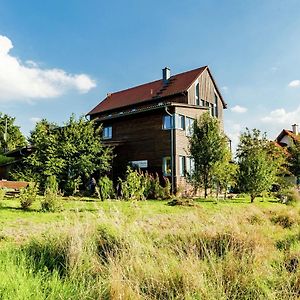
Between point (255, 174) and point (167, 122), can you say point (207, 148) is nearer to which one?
point (255, 174)

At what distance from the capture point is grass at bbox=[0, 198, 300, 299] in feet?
14.9

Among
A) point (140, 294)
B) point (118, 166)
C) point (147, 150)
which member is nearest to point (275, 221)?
point (140, 294)

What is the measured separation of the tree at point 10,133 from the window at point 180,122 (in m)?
30.3

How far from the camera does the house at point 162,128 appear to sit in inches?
958

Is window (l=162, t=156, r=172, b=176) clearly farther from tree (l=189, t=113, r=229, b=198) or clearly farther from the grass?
the grass

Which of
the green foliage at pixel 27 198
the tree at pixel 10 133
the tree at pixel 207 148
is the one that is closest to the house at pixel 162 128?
the tree at pixel 207 148

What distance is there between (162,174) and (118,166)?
13.8ft

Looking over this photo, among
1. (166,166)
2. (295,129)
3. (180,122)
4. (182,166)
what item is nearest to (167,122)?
(180,122)

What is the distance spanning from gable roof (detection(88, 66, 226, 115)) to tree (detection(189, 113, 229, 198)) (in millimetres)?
9074

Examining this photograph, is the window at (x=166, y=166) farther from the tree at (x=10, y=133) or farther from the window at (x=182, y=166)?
the tree at (x=10, y=133)

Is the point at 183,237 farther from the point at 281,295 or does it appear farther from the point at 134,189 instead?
the point at 134,189

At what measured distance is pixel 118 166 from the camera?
26984mm

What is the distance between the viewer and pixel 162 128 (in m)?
24.8

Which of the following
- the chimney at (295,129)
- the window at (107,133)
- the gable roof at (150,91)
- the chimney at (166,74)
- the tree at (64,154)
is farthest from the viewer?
the chimney at (295,129)
